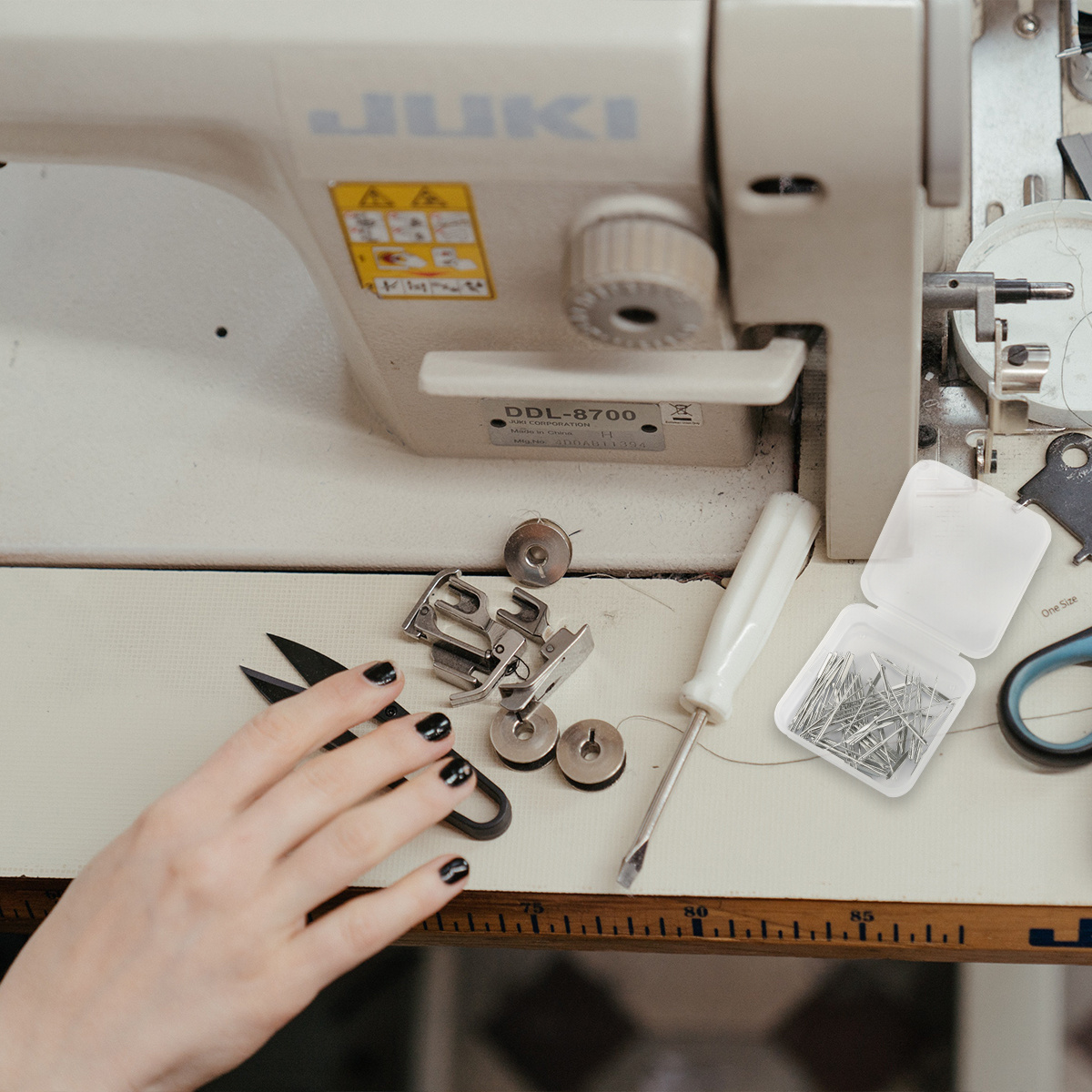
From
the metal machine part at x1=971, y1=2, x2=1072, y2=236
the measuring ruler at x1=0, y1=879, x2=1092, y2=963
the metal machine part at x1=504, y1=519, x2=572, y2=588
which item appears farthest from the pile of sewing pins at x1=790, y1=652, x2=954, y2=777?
the metal machine part at x1=971, y1=2, x2=1072, y2=236

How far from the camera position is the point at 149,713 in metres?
0.96

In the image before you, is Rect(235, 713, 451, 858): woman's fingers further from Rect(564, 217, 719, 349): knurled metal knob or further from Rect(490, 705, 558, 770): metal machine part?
Rect(564, 217, 719, 349): knurled metal knob

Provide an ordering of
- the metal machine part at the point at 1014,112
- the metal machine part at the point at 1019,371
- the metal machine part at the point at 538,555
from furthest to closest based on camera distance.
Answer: the metal machine part at the point at 1014,112 → the metal machine part at the point at 538,555 → the metal machine part at the point at 1019,371

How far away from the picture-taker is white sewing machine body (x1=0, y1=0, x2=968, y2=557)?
64 centimetres

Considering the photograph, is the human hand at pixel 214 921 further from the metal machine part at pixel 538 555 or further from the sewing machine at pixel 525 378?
the metal machine part at pixel 538 555

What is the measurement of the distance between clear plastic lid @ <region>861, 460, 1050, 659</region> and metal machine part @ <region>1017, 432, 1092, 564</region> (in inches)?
0.5

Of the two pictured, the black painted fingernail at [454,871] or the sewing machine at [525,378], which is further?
the black painted fingernail at [454,871]

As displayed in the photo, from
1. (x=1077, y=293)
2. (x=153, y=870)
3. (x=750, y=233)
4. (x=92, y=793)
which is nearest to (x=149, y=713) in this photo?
(x=92, y=793)

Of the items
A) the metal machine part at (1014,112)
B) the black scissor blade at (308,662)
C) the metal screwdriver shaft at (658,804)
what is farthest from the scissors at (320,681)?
the metal machine part at (1014,112)

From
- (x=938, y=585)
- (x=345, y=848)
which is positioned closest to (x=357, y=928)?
(x=345, y=848)

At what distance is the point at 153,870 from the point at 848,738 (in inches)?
20.3

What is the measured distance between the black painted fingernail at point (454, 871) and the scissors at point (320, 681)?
59 mm

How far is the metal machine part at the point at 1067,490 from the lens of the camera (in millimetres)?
936

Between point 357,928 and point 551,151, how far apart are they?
1.68 feet
